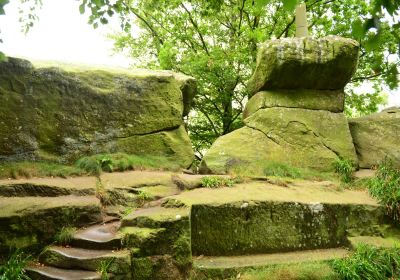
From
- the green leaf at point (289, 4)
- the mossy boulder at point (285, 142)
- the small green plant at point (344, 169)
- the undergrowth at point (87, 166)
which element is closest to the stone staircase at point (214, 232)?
the small green plant at point (344, 169)

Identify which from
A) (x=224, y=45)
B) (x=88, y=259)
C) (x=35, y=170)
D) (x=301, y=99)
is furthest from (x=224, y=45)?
(x=88, y=259)

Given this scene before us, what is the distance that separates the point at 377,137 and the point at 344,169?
Answer: 1995 mm

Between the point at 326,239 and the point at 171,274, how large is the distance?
128 inches

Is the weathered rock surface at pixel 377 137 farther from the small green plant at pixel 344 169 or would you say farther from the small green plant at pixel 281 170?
the small green plant at pixel 281 170

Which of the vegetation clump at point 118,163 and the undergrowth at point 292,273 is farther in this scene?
the vegetation clump at point 118,163

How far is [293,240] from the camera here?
22.8ft

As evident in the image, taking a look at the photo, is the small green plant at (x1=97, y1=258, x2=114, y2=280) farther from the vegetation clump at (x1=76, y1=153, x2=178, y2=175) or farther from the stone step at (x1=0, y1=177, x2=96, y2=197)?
the vegetation clump at (x1=76, y1=153, x2=178, y2=175)

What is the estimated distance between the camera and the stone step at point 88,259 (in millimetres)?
5195

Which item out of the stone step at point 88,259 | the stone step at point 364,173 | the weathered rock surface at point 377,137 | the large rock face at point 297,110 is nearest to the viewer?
the stone step at point 88,259

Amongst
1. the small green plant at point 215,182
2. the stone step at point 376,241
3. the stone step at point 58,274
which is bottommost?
the stone step at point 376,241

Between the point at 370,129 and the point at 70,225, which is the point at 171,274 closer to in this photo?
the point at 70,225

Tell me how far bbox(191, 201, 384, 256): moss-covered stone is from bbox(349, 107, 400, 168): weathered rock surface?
10.7ft

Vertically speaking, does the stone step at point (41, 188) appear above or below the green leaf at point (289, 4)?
below

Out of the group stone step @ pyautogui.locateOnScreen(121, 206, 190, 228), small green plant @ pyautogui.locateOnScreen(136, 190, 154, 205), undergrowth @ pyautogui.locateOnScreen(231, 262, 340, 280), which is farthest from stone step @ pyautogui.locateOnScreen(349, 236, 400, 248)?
small green plant @ pyautogui.locateOnScreen(136, 190, 154, 205)
